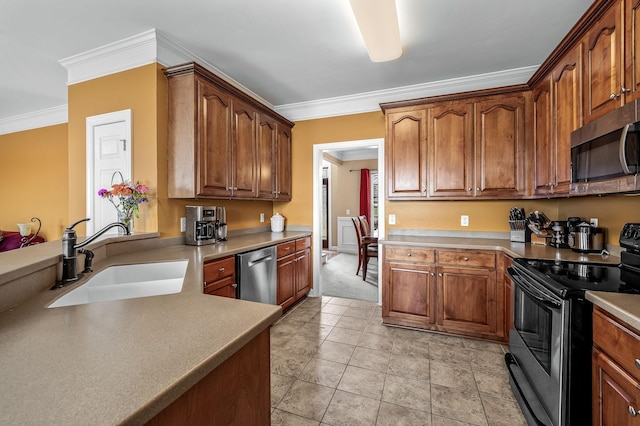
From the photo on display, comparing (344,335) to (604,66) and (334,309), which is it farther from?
(604,66)

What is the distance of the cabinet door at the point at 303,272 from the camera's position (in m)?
3.59

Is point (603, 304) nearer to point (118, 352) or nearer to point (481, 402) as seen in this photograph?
point (481, 402)

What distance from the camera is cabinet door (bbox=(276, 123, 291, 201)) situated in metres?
3.79

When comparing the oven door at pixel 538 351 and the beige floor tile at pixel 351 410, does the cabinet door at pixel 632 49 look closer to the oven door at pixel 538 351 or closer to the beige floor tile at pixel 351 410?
the oven door at pixel 538 351

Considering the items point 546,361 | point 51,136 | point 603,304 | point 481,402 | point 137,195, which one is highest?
point 51,136

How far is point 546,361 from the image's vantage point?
59.2 inches

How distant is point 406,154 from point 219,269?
226 cm

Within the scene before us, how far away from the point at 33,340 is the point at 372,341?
2.44 m

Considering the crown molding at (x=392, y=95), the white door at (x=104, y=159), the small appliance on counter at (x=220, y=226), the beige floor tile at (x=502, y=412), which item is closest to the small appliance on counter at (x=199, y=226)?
the small appliance on counter at (x=220, y=226)

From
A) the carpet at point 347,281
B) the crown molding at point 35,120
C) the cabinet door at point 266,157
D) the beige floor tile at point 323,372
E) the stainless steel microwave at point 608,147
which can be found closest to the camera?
the stainless steel microwave at point 608,147

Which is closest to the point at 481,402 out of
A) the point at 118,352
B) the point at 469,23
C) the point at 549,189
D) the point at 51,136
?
the point at 549,189

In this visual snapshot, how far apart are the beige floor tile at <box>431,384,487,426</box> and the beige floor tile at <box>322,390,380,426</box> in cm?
39

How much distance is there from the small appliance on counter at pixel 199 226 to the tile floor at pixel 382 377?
1.14 meters

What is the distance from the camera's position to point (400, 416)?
1738 millimetres
